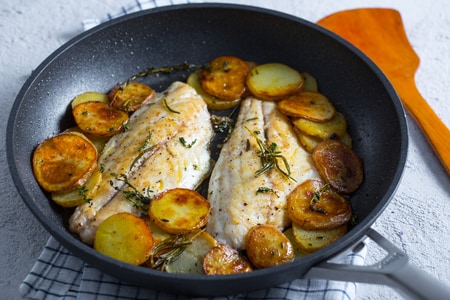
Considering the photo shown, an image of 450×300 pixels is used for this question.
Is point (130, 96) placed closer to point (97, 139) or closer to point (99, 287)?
point (97, 139)

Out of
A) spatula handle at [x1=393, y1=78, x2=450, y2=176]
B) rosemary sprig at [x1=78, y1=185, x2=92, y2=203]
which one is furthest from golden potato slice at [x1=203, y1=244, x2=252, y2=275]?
spatula handle at [x1=393, y1=78, x2=450, y2=176]

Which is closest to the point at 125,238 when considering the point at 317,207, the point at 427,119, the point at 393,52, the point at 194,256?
the point at 194,256

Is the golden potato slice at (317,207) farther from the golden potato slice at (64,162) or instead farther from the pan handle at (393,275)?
the golden potato slice at (64,162)

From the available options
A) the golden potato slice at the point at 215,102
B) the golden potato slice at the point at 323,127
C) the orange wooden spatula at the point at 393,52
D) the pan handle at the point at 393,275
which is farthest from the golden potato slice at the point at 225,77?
the pan handle at the point at 393,275

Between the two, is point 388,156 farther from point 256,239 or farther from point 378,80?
point 256,239

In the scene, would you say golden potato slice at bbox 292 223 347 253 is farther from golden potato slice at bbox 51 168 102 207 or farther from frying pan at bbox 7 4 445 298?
golden potato slice at bbox 51 168 102 207

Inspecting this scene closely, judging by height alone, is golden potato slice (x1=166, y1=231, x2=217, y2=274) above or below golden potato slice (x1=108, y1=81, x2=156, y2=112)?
below

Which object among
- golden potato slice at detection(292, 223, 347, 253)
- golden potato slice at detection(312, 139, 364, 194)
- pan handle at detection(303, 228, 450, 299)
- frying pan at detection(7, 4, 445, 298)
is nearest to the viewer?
pan handle at detection(303, 228, 450, 299)
